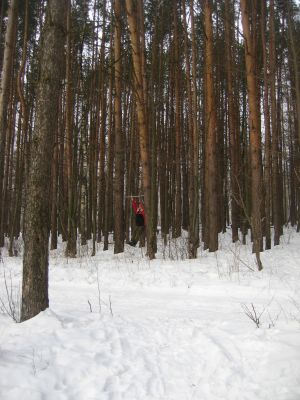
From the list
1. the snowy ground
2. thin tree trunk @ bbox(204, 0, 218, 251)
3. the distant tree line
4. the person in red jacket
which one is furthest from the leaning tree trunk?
the person in red jacket

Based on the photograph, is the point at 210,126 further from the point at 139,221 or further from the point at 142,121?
the point at 139,221

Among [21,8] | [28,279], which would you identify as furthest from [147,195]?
[21,8]

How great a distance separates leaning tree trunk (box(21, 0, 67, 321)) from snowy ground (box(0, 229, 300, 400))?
0.34 m

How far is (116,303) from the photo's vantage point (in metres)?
5.47

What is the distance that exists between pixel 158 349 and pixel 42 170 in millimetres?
2332

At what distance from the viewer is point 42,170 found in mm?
3982

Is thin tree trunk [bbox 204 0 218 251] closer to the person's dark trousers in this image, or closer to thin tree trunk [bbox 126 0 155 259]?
thin tree trunk [bbox 126 0 155 259]

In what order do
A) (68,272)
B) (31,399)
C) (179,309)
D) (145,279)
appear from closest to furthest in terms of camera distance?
(31,399), (179,309), (145,279), (68,272)

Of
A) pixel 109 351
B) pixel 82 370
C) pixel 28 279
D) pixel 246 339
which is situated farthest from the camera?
pixel 28 279

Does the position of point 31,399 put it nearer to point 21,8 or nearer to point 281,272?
point 281,272

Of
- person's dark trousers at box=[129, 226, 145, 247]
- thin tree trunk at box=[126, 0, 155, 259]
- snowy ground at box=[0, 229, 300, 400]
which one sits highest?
thin tree trunk at box=[126, 0, 155, 259]

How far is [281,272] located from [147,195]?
4.07 metres

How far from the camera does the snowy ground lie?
8.95 ft

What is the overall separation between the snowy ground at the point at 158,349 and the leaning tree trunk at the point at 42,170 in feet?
1.11
